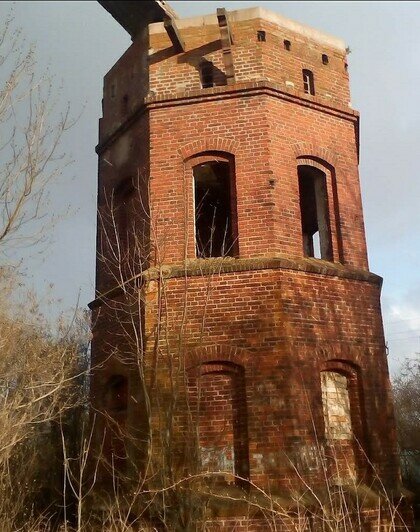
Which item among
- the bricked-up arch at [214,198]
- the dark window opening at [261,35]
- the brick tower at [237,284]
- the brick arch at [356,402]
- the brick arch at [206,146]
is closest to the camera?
the brick tower at [237,284]

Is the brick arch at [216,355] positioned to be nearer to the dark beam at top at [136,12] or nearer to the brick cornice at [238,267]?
the brick cornice at [238,267]

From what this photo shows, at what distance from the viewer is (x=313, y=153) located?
996 centimetres

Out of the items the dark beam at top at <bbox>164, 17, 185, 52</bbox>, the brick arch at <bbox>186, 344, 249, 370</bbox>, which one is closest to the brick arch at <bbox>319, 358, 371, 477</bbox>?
the brick arch at <bbox>186, 344, 249, 370</bbox>

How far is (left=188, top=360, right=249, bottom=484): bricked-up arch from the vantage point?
26.6ft

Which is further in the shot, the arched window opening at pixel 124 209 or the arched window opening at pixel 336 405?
the arched window opening at pixel 124 209

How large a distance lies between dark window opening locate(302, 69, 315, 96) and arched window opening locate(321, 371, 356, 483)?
16.4ft

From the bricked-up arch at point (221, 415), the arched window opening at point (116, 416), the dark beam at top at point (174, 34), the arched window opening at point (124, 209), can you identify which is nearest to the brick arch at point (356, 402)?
the bricked-up arch at point (221, 415)

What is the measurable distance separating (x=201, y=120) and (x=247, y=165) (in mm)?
1185

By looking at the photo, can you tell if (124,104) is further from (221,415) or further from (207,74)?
(221,415)

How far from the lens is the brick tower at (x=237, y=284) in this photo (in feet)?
26.3

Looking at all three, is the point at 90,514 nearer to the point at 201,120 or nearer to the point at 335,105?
the point at 201,120

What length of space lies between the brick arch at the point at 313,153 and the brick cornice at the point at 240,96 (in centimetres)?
76

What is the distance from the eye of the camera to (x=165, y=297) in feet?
28.2

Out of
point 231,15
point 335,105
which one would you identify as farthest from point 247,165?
point 231,15
